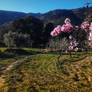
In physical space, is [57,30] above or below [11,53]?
above

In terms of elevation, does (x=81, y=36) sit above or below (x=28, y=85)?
above

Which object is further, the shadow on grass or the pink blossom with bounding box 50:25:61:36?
the shadow on grass

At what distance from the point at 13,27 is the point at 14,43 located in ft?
41.0

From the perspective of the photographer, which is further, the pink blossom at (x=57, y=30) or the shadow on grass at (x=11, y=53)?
the shadow on grass at (x=11, y=53)

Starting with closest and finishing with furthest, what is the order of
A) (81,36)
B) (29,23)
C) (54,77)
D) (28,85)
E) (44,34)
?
(28,85)
(54,77)
(81,36)
(44,34)
(29,23)

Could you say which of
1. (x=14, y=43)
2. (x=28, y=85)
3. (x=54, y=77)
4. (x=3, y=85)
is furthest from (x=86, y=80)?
(x=14, y=43)

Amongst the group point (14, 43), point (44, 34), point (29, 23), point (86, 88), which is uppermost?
point (29, 23)

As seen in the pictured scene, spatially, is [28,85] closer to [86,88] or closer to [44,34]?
[86,88]

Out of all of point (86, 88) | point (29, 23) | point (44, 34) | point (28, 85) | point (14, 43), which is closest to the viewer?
point (86, 88)

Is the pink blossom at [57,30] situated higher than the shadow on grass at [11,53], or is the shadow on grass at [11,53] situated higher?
the pink blossom at [57,30]

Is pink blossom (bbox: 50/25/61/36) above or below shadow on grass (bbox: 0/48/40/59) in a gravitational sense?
above

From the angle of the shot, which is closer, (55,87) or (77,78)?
(55,87)

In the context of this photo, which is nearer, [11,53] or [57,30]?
[57,30]

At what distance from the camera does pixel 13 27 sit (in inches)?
1246
